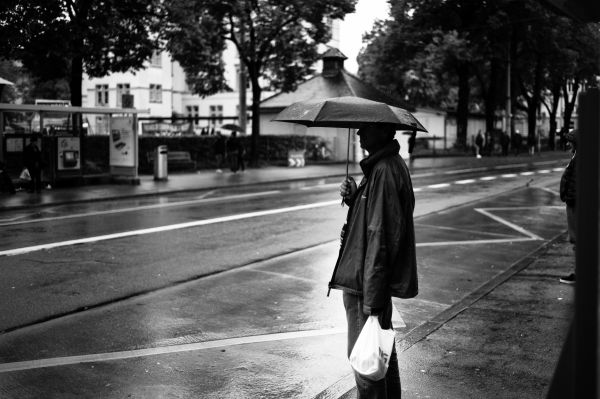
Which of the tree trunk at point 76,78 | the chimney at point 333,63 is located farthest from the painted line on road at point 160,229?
the chimney at point 333,63

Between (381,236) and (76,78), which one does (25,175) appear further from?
(381,236)

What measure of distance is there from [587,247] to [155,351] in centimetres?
438

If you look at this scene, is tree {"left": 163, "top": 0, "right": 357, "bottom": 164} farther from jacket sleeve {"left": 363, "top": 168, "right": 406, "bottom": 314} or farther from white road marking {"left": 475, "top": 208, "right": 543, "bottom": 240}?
jacket sleeve {"left": 363, "top": 168, "right": 406, "bottom": 314}

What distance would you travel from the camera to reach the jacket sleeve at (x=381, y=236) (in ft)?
12.5

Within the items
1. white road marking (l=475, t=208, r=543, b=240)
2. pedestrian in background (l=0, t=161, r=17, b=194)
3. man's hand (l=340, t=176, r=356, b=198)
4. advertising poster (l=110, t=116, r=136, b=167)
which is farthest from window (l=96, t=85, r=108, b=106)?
man's hand (l=340, t=176, r=356, b=198)

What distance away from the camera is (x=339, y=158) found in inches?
1570

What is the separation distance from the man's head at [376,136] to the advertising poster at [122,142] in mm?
19944

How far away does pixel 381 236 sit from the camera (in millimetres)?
3840

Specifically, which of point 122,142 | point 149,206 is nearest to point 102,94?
point 122,142

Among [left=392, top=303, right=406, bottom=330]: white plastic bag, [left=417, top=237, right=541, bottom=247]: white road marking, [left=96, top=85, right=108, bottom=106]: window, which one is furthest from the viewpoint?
[left=96, top=85, right=108, bottom=106]: window

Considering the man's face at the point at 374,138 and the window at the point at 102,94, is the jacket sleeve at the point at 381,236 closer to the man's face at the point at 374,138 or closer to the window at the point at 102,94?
the man's face at the point at 374,138

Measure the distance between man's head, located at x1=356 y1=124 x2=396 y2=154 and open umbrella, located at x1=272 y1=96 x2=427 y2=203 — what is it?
0.04 metres

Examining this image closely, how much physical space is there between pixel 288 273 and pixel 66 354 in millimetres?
3816

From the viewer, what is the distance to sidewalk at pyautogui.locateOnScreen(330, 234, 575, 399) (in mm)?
4934
